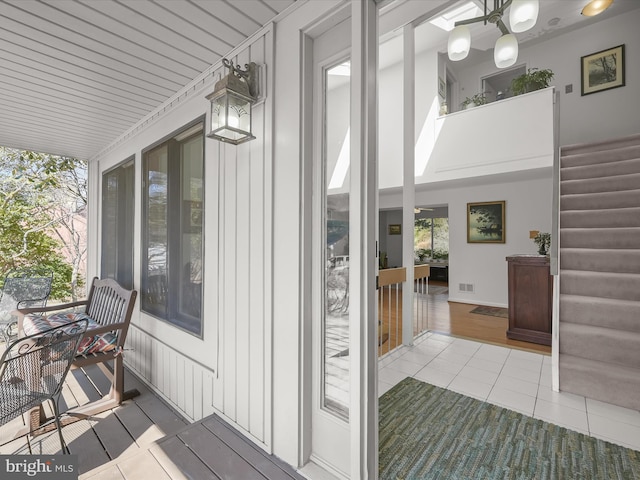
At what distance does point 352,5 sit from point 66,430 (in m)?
3.38

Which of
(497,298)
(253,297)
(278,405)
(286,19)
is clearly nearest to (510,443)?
(278,405)

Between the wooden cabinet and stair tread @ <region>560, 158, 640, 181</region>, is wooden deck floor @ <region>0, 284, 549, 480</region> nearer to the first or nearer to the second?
the wooden cabinet

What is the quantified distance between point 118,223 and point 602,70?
8292 millimetres

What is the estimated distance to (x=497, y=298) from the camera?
598cm

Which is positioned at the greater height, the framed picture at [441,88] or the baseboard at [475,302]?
the framed picture at [441,88]

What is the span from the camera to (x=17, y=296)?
154 inches

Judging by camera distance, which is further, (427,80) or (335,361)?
(427,80)

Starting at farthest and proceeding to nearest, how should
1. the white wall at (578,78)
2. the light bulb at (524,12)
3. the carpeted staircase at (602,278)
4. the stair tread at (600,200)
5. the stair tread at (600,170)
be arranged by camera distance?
the white wall at (578,78)
the stair tread at (600,170)
the stair tread at (600,200)
the light bulb at (524,12)
the carpeted staircase at (602,278)

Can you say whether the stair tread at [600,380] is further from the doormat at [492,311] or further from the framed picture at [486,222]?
the framed picture at [486,222]

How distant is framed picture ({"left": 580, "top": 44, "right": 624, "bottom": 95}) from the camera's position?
527cm

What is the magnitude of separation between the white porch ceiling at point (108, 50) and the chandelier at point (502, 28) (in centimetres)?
240

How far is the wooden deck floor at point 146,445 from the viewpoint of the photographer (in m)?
1.57

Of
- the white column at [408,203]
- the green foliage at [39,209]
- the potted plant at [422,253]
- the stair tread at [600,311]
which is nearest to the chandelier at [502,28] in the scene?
the white column at [408,203]

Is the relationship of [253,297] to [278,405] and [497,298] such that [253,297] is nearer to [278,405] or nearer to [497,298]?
[278,405]
